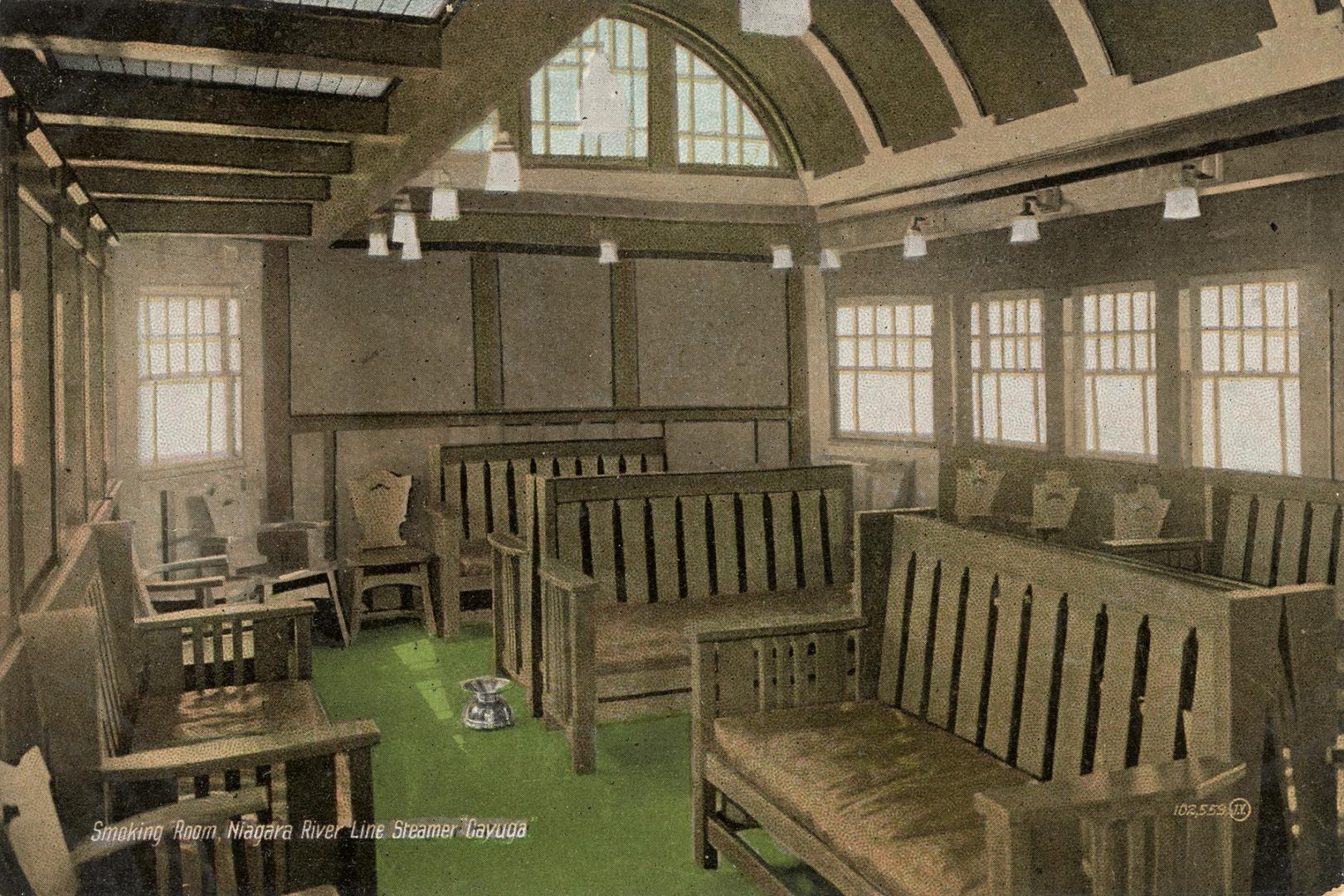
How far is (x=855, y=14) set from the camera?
9297 millimetres

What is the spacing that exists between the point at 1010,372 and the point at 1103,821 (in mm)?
8538

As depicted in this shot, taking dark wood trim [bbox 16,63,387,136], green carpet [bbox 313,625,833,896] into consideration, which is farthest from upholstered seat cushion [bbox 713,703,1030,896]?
dark wood trim [bbox 16,63,387,136]

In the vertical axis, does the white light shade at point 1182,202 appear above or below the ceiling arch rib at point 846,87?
below

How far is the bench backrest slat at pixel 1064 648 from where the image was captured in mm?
2531

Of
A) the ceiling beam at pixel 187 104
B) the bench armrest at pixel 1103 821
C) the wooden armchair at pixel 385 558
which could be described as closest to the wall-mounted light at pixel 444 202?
the ceiling beam at pixel 187 104

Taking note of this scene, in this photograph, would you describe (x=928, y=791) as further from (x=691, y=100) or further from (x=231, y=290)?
(x=691, y=100)

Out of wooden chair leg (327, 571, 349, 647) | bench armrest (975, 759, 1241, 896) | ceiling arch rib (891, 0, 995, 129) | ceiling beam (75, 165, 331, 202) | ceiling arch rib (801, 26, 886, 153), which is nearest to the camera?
bench armrest (975, 759, 1241, 896)

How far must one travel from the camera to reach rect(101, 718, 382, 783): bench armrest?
2.77m

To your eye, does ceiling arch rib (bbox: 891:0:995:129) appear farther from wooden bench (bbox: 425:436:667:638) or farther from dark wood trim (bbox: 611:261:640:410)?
wooden bench (bbox: 425:436:667:638)

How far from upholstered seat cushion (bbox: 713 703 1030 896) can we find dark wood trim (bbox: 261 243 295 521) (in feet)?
21.4

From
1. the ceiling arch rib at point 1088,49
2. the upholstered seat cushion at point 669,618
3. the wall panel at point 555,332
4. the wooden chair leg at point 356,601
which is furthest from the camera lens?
the wall panel at point 555,332

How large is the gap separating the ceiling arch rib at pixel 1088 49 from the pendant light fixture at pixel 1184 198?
27.4 inches

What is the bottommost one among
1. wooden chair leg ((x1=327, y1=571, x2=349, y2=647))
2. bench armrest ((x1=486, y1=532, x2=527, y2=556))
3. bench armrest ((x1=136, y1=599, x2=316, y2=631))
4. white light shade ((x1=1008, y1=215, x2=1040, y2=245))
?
wooden chair leg ((x1=327, y1=571, x2=349, y2=647))

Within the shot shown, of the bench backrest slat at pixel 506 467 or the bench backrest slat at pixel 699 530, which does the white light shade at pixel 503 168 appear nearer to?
the bench backrest slat at pixel 699 530
